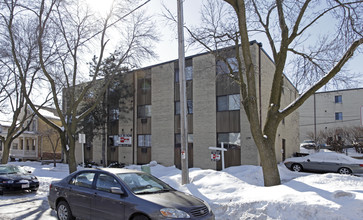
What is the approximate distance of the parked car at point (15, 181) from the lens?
1138cm

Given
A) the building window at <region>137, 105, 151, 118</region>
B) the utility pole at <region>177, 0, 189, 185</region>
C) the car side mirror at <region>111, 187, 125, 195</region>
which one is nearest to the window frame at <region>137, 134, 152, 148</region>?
the building window at <region>137, 105, 151, 118</region>

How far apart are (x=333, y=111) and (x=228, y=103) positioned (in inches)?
1289

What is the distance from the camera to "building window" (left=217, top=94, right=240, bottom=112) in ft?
62.9

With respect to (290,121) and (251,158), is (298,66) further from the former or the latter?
(290,121)

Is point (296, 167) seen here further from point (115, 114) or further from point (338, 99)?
point (338, 99)

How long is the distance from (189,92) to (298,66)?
11.0 metres

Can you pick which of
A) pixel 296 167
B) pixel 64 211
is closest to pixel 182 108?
pixel 64 211

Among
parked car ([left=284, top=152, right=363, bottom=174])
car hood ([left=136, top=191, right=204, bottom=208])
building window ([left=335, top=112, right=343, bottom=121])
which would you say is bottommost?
parked car ([left=284, top=152, right=363, bottom=174])

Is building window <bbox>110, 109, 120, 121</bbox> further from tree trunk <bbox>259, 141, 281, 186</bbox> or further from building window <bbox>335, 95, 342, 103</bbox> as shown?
building window <bbox>335, 95, 342, 103</bbox>

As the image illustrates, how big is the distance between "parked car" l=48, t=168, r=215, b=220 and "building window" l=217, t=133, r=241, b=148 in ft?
41.7

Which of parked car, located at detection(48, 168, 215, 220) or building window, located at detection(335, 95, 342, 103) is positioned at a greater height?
building window, located at detection(335, 95, 342, 103)

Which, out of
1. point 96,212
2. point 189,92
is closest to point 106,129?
point 189,92

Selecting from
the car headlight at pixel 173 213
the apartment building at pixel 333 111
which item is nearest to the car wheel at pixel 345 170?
the car headlight at pixel 173 213

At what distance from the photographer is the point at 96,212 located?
6195 millimetres
